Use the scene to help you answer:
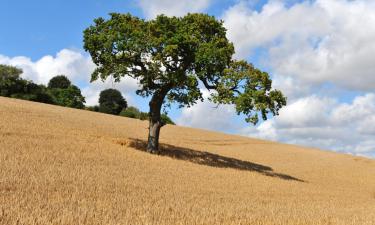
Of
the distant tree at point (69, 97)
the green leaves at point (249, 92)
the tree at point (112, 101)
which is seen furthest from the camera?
the tree at point (112, 101)

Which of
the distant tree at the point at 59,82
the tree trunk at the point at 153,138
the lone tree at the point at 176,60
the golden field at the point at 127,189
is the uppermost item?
the distant tree at the point at 59,82

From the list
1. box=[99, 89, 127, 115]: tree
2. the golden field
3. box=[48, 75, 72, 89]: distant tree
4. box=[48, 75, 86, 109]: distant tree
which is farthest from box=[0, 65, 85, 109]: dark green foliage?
the golden field

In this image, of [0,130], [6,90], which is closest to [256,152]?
[0,130]

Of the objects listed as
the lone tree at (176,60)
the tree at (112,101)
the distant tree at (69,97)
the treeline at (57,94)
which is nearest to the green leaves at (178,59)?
the lone tree at (176,60)

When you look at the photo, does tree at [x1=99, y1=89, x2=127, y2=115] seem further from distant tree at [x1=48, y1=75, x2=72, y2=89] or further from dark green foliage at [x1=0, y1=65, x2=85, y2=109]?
dark green foliage at [x1=0, y1=65, x2=85, y2=109]

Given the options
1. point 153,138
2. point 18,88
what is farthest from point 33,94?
point 153,138

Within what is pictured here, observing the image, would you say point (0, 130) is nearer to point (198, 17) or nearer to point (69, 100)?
point (198, 17)

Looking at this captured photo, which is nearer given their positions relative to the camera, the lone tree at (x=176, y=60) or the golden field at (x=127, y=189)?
the golden field at (x=127, y=189)

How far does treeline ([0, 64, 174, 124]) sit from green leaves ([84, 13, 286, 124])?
4251cm

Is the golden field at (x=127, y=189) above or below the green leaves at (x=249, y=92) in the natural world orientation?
below

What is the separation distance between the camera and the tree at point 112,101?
13225 centimetres

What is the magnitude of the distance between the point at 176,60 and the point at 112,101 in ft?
332

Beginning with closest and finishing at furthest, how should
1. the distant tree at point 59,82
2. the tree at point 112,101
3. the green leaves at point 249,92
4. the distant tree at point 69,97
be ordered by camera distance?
the green leaves at point 249,92 < the distant tree at point 69,97 < the tree at point 112,101 < the distant tree at point 59,82

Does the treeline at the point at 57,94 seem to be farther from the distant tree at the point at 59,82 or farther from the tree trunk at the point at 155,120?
the tree trunk at the point at 155,120
